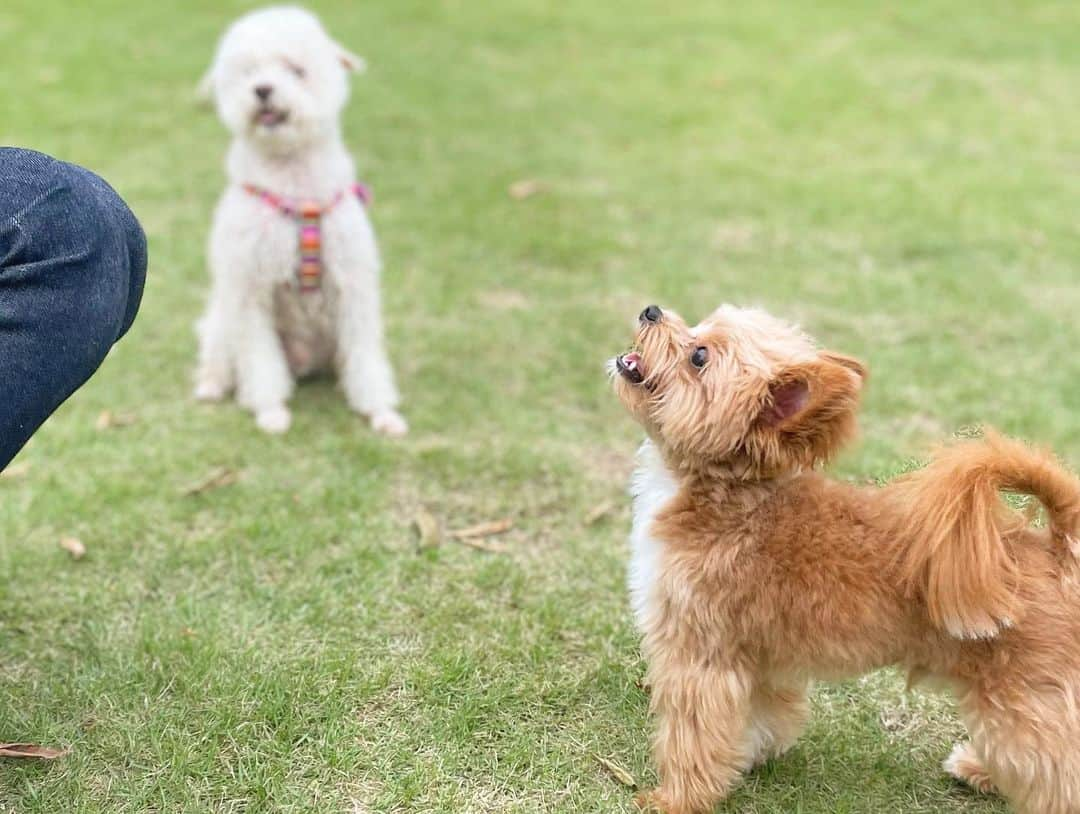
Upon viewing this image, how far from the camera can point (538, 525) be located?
3.79 m

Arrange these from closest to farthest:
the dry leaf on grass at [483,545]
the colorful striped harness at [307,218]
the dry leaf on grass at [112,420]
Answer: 1. the dry leaf on grass at [483,545]
2. the colorful striped harness at [307,218]
3. the dry leaf on grass at [112,420]

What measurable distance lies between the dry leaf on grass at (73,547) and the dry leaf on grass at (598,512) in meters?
1.86

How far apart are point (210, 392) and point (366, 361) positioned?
2.64 ft

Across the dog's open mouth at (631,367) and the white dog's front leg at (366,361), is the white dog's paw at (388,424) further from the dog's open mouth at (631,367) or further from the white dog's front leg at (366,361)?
the dog's open mouth at (631,367)

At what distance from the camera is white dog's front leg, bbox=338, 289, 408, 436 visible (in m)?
4.49

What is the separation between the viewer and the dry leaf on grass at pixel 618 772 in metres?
2.65

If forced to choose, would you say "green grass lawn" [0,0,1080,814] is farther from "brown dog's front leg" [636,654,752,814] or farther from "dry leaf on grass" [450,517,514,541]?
"brown dog's front leg" [636,654,752,814]

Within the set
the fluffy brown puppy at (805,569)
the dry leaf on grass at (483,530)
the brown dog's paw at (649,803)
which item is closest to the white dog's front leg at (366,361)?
the dry leaf on grass at (483,530)

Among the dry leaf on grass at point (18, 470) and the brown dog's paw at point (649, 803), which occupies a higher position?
the brown dog's paw at point (649, 803)

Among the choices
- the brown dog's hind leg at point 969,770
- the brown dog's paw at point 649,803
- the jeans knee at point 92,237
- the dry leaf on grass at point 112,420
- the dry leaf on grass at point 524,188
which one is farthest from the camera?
the dry leaf on grass at point 524,188

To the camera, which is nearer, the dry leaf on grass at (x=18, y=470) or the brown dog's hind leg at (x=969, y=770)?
the brown dog's hind leg at (x=969, y=770)

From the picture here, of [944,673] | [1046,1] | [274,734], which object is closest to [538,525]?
[274,734]

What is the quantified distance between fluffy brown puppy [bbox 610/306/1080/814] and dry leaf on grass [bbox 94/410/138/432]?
2802mm

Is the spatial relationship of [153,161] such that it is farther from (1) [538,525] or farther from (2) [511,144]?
(1) [538,525]
